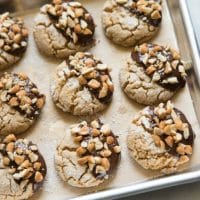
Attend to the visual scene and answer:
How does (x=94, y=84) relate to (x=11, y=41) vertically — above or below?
below

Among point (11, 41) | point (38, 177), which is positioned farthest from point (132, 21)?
point (38, 177)

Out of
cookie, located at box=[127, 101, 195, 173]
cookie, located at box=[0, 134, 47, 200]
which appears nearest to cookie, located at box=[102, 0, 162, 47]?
cookie, located at box=[127, 101, 195, 173]

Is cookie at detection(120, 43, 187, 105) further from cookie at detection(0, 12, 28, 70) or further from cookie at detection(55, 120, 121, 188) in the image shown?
cookie at detection(0, 12, 28, 70)

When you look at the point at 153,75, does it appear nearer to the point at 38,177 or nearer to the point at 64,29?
the point at 64,29

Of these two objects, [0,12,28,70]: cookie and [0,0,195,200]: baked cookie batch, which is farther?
[0,12,28,70]: cookie

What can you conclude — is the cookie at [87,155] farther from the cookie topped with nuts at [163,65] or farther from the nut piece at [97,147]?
the cookie topped with nuts at [163,65]

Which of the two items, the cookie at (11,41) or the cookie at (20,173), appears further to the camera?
the cookie at (11,41)

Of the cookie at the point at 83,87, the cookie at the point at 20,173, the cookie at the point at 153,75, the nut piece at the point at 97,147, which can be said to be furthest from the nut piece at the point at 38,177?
the cookie at the point at 153,75
